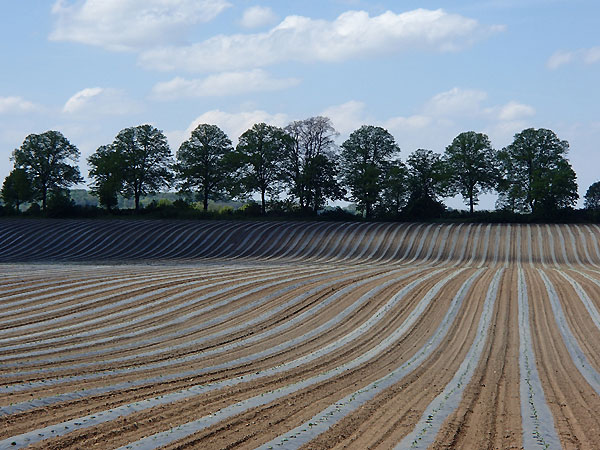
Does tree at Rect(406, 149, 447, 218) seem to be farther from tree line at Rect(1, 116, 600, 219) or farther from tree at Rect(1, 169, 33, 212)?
tree at Rect(1, 169, 33, 212)

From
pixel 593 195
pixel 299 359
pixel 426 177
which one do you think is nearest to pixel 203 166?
pixel 426 177

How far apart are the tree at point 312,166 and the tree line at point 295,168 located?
0.13 metres

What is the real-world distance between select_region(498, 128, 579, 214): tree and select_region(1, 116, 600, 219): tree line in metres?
0.12

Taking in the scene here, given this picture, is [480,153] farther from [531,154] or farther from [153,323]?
[153,323]

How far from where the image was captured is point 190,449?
34.1ft

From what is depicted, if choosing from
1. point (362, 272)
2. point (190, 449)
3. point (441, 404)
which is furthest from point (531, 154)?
point (190, 449)

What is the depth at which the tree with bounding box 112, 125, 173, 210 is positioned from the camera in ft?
284

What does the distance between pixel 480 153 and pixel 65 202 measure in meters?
51.1

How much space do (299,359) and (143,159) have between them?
72.1m

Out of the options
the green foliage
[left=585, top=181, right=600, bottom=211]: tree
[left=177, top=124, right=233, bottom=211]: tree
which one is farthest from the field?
[left=585, top=181, right=600, bottom=211]: tree

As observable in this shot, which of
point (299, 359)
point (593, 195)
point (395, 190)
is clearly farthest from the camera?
point (593, 195)

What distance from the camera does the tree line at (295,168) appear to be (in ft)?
272

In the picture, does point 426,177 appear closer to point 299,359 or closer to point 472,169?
point 472,169

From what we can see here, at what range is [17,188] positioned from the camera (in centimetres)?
8594
